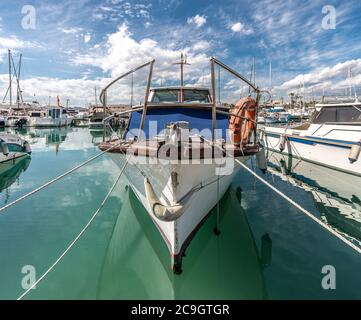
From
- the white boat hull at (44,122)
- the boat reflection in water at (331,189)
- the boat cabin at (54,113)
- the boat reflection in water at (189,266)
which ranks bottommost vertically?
the boat reflection in water at (189,266)

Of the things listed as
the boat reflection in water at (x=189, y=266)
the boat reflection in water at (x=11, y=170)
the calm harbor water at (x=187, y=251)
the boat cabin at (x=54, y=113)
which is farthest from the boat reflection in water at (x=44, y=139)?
the boat reflection in water at (x=189, y=266)

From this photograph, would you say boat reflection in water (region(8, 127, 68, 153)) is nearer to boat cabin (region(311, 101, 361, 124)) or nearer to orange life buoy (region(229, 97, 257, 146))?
orange life buoy (region(229, 97, 257, 146))

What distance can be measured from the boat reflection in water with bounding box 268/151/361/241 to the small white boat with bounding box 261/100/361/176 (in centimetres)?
49

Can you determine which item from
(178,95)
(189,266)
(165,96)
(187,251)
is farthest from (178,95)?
(189,266)

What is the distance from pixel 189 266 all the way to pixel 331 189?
728cm

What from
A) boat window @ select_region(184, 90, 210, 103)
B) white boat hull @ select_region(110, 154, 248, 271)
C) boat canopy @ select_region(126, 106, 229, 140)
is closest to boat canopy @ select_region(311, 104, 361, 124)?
boat window @ select_region(184, 90, 210, 103)

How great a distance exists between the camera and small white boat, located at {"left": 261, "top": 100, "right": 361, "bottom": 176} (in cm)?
1078

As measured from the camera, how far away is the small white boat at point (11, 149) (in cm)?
1217

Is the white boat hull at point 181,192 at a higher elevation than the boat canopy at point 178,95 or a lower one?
lower

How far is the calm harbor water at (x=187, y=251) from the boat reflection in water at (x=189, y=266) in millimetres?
18

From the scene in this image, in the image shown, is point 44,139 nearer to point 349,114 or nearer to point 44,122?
point 44,122

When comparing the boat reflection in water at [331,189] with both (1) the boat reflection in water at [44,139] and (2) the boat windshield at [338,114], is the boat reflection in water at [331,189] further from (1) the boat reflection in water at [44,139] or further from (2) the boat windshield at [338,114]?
(1) the boat reflection in water at [44,139]
